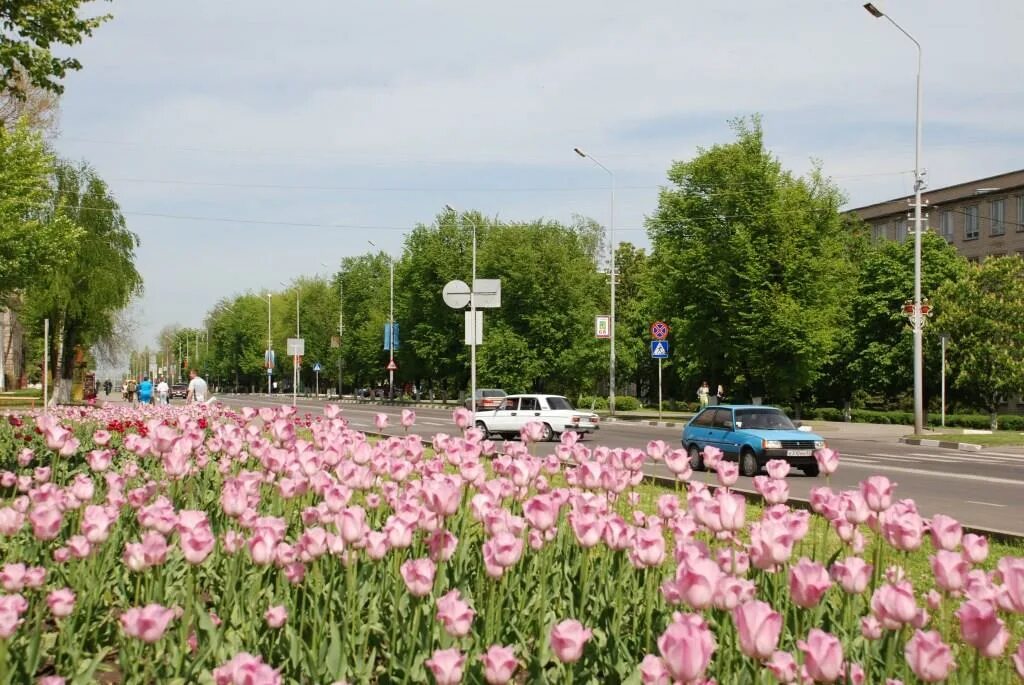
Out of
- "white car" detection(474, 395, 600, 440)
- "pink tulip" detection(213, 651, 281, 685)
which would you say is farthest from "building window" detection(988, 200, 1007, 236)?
"pink tulip" detection(213, 651, 281, 685)

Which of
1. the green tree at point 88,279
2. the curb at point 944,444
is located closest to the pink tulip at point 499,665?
the curb at point 944,444

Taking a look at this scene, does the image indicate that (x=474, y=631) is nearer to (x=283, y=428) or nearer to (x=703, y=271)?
(x=283, y=428)

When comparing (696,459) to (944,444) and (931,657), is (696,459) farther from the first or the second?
(931,657)

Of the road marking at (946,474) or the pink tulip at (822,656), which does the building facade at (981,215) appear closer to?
the road marking at (946,474)

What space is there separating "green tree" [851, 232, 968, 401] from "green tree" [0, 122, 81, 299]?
3841 cm

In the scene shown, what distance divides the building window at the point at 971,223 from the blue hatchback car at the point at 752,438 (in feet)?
184

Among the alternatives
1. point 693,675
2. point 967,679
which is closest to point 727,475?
point 967,679

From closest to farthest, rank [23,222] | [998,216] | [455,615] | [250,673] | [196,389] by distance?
[250,673] → [455,615] → [23,222] → [196,389] → [998,216]

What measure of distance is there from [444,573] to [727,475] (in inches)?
67.6

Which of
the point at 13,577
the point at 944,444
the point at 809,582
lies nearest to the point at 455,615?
the point at 809,582

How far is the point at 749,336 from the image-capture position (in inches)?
1816

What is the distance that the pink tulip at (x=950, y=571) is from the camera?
356 cm

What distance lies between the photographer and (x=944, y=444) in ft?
107

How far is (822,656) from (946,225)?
258ft
